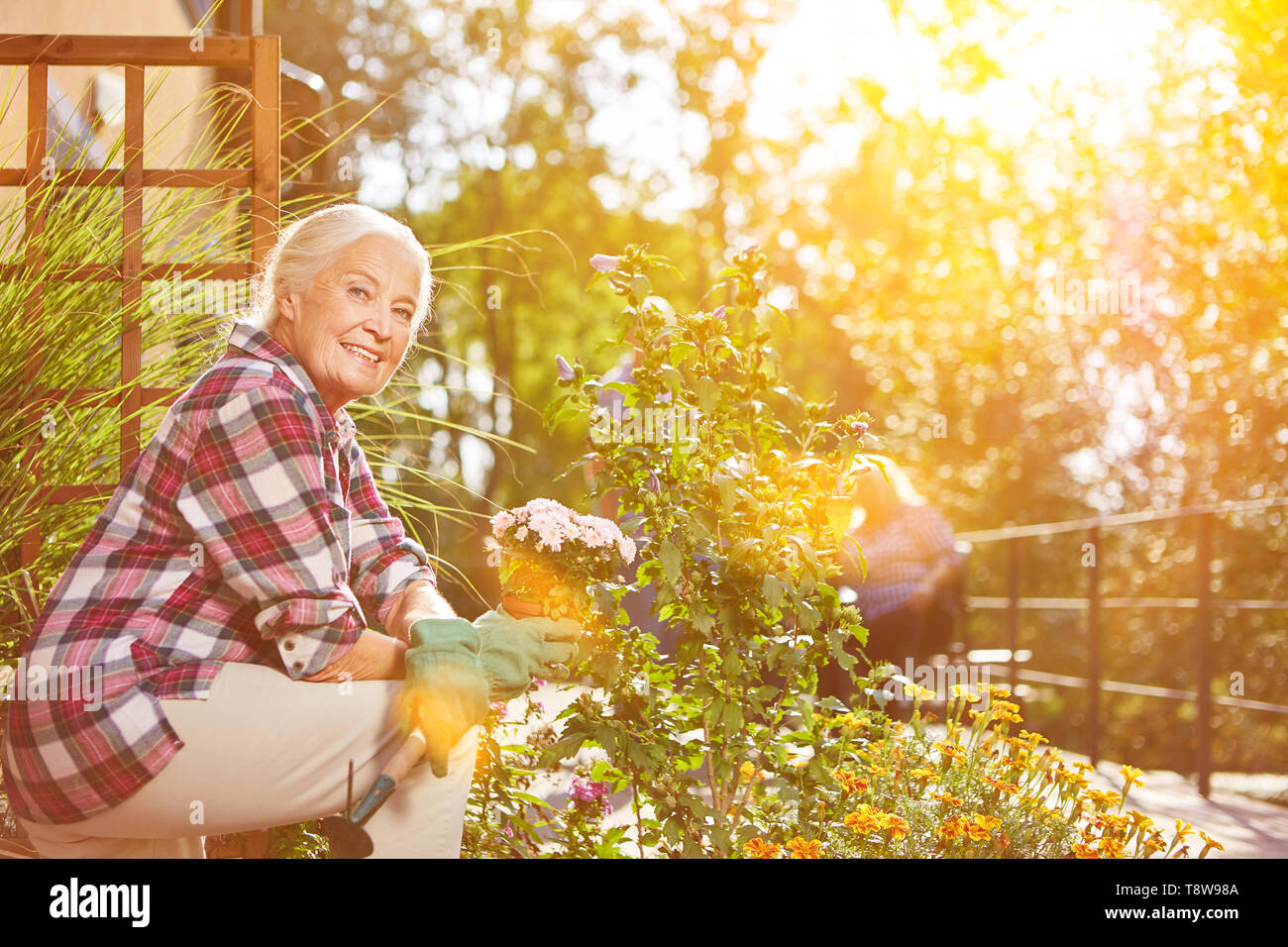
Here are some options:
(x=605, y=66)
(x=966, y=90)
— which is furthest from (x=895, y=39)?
(x=605, y=66)

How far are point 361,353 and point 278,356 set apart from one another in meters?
0.16

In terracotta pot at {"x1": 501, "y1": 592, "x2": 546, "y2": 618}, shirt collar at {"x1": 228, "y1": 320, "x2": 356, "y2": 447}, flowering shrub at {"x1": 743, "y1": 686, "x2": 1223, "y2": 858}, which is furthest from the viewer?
flowering shrub at {"x1": 743, "y1": 686, "x2": 1223, "y2": 858}

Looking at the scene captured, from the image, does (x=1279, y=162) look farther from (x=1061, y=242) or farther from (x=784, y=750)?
(x=1061, y=242)

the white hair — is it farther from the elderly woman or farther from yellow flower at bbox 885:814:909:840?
yellow flower at bbox 885:814:909:840

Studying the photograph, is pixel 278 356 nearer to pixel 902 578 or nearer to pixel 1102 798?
pixel 1102 798

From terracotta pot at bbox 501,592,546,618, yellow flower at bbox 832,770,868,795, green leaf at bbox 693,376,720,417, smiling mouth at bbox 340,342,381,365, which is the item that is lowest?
yellow flower at bbox 832,770,868,795

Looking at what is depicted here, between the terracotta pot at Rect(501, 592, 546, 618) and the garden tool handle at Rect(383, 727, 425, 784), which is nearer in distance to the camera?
the garden tool handle at Rect(383, 727, 425, 784)

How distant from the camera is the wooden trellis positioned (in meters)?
2.84

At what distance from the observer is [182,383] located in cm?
300

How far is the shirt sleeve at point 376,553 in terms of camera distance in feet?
7.91

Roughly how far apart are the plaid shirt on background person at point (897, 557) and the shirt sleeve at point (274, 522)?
132 inches

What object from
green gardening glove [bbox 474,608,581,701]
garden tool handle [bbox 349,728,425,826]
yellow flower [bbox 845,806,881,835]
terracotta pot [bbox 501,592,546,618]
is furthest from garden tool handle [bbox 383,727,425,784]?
yellow flower [bbox 845,806,881,835]

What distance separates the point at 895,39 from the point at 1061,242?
2531mm

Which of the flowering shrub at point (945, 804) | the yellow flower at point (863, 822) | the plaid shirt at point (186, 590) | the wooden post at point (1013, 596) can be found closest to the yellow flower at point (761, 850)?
the flowering shrub at point (945, 804)
